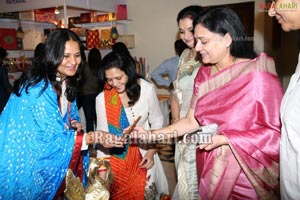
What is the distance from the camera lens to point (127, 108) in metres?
1.94

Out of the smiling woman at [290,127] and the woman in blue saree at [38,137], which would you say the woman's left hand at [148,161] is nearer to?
the woman in blue saree at [38,137]

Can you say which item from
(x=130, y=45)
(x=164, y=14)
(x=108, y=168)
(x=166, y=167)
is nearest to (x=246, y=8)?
(x=164, y=14)

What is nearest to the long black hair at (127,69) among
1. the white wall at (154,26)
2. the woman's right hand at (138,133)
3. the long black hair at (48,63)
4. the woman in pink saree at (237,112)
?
the woman's right hand at (138,133)

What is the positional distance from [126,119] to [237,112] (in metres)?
0.80

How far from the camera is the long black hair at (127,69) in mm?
1949

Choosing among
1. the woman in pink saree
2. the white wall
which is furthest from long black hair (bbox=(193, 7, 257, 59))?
the white wall

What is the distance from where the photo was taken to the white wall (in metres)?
4.80

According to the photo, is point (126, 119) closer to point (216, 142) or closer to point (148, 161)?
point (148, 161)

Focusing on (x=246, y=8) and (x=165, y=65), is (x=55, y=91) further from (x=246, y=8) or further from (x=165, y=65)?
(x=246, y=8)

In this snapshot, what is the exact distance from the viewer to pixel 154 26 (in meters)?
5.02

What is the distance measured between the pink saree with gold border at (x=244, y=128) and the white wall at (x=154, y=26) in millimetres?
3469

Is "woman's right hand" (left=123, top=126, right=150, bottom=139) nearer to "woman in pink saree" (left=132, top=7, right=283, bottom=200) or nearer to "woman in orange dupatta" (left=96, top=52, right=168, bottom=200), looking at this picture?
"woman in orange dupatta" (left=96, top=52, right=168, bottom=200)

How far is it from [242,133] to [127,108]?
2.85 feet

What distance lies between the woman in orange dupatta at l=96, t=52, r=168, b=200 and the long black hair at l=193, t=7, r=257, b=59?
2.48 feet
